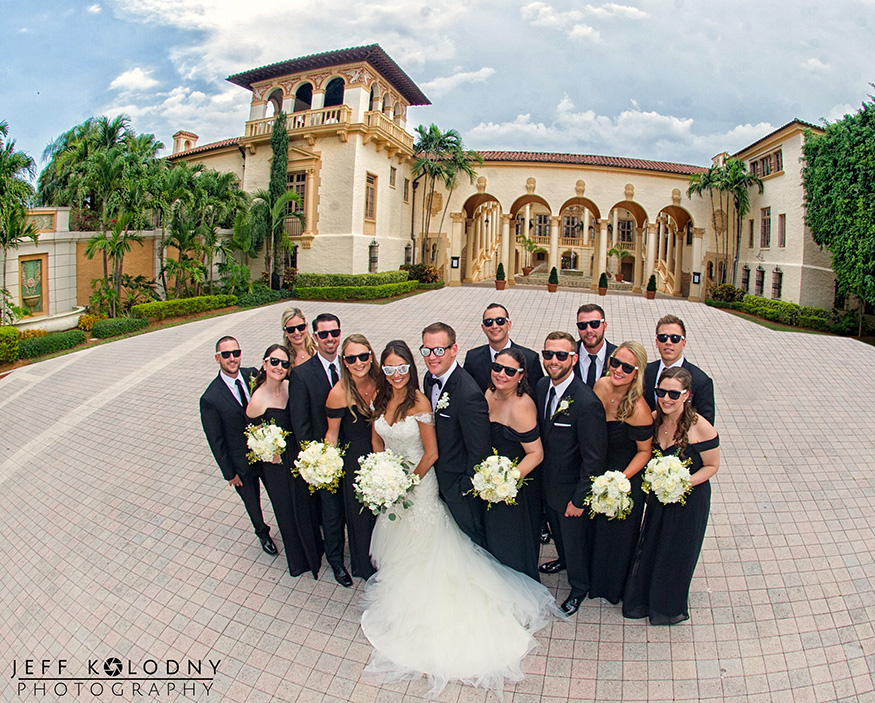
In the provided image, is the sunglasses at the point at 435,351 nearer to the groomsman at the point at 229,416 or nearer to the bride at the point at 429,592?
the bride at the point at 429,592

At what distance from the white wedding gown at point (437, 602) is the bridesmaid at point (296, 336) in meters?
2.08

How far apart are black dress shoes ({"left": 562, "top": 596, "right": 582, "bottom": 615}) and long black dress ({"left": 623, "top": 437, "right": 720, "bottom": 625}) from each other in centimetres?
40

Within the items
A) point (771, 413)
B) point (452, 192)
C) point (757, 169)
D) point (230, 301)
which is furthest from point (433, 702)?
point (757, 169)

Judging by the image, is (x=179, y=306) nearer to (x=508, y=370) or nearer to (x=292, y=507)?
(x=292, y=507)

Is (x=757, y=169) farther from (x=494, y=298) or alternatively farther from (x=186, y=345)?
(x=186, y=345)

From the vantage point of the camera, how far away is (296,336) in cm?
584

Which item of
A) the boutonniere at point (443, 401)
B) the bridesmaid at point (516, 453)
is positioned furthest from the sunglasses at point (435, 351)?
the bridesmaid at point (516, 453)

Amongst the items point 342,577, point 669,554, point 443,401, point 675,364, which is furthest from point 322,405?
point 675,364

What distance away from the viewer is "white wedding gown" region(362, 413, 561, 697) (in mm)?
3781

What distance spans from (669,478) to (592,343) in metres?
1.98

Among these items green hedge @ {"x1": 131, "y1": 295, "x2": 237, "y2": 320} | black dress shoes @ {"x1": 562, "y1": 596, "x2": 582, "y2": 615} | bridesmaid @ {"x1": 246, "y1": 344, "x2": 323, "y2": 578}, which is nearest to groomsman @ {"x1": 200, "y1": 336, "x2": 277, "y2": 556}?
bridesmaid @ {"x1": 246, "y1": 344, "x2": 323, "y2": 578}

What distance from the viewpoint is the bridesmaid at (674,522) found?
12.8 feet

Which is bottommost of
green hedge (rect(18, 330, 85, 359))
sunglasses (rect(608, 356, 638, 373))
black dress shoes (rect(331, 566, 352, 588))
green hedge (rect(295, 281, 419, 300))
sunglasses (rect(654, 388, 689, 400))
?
black dress shoes (rect(331, 566, 352, 588))

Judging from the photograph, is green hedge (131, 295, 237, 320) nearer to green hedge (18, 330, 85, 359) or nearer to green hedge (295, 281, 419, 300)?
green hedge (18, 330, 85, 359)
